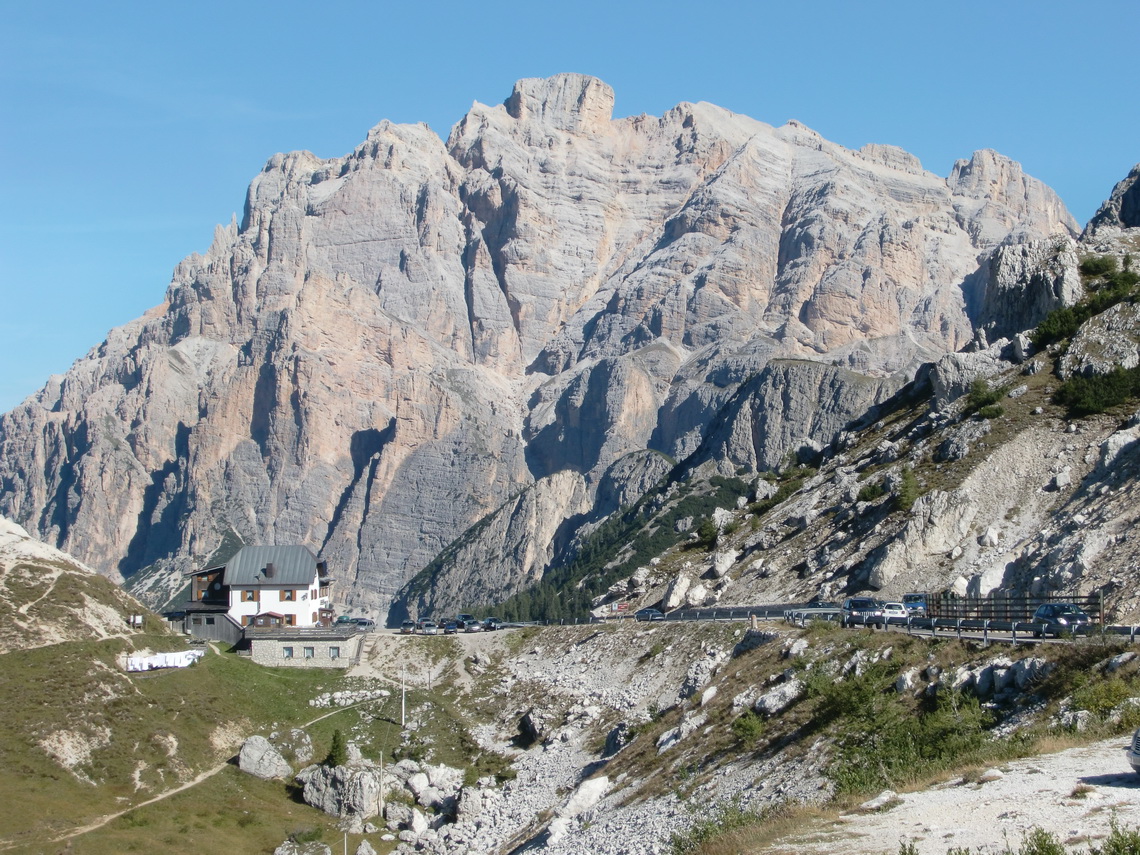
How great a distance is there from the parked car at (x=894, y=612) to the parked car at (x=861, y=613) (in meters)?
0.30

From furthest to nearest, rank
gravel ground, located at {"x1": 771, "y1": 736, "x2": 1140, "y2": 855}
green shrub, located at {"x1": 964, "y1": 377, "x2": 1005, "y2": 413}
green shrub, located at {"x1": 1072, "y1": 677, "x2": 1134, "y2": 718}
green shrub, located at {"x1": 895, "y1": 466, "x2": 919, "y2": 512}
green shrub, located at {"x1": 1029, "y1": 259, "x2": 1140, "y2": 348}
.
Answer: green shrub, located at {"x1": 1029, "y1": 259, "x2": 1140, "y2": 348} → green shrub, located at {"x1": 964, "y1": 377, "x2": 1005, "y2": 413} → green shrub, located at {"x1": 895, "y1": 466, "x2": 919, "y2": 512} → green shrub, located at {"x1": 1072, "y1": 677, "x2": 1134, "y2": 718} → gravel ground, located at {"x1": 771, "y1": 736, "x2": 1140, "y2": 855}

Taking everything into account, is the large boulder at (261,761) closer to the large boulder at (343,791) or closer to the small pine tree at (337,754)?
the large boulder at (343,791)

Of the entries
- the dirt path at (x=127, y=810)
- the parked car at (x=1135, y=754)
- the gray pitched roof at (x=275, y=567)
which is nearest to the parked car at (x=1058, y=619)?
the parked car at (x=1135, y=754)

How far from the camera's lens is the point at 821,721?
37219 mm

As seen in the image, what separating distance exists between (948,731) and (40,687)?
1994 inches

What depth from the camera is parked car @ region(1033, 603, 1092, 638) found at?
120 feet

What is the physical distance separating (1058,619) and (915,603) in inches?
945

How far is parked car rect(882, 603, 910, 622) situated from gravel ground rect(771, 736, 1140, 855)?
24472 millimetres

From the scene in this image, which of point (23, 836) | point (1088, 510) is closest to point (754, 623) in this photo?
point (1088, 510)

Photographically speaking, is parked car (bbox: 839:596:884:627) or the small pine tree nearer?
parked car (bbox: 839:596:884:627)

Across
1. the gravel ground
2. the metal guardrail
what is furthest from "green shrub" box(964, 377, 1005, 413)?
the gravel ground

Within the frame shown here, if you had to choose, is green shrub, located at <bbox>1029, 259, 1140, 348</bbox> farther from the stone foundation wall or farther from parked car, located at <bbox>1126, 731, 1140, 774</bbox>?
parked car, located at <bbox>1126, 731, 1140, 774</bbox>

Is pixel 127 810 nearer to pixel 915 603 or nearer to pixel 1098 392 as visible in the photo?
pixel 915 603

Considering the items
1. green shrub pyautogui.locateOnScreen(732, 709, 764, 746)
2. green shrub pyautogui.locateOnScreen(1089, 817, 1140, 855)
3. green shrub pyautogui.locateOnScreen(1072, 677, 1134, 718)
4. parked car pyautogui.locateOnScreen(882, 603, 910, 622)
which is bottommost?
green shrub pyautogui.locateOnScreen(1089, 817, 1140, 855)
